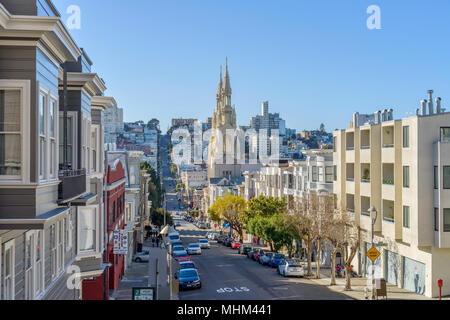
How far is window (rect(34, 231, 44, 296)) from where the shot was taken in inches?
485

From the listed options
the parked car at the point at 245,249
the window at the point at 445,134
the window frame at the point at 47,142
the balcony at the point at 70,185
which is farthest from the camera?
the parked car at the point at 245,249

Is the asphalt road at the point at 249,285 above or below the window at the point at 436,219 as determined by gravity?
below

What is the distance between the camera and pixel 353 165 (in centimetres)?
4391

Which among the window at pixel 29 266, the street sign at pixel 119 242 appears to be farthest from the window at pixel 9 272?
the street sign at pixel 119 242

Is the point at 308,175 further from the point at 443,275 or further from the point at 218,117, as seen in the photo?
the point at 218,117

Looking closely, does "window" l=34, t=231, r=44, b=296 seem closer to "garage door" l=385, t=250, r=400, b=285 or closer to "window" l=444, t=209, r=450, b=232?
"window" l=444, t=209, r=450, b=232

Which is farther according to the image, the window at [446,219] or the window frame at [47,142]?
the window at [446,219]

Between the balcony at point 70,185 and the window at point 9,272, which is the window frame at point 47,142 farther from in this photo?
the window at point 9,272

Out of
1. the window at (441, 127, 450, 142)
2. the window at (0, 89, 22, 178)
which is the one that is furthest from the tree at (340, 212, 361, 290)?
the window at (0, 89, 22, 178)

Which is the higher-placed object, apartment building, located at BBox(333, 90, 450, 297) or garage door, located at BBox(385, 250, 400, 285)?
apartment building, located at BBox(333, 90, 450, 297)

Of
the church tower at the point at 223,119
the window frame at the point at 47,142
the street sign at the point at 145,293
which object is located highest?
the church tower at the point at 223,119

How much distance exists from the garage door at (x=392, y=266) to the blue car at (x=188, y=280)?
12.8 meters

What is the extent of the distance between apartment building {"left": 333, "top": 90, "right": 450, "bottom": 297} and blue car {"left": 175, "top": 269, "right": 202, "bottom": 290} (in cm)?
1209

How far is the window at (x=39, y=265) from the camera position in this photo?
12328 mm
